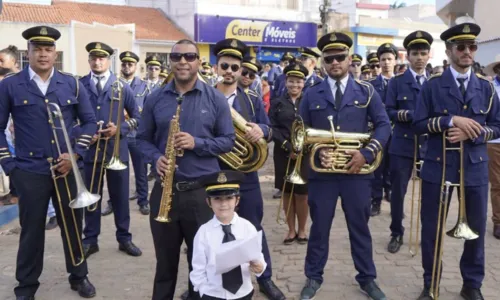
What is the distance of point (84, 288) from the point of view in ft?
17.0

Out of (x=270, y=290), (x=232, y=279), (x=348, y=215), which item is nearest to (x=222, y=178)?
(x=232, y=279)

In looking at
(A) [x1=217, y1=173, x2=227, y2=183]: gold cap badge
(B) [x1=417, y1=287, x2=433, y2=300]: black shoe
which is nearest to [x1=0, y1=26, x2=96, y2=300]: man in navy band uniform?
(A) [x1=217, y1=173, x2=227, y2=183]: gold cap badge

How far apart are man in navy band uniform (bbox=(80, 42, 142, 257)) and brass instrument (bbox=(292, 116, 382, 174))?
269 cm

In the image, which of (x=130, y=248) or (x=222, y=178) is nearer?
(x=222, y=178)

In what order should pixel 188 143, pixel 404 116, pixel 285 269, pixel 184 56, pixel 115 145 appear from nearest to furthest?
pixel 188 143 → pixel 184 56 → pixel 285 269 → pixel 404 116 → pixel 115 145

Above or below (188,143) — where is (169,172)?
below

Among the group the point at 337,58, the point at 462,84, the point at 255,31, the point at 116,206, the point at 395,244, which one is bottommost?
the point at 395,244

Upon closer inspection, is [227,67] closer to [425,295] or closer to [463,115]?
[463,115]

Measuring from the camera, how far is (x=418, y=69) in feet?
21.0

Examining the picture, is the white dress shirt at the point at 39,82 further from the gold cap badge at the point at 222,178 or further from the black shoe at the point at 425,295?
the black shoe at the point at 425,295

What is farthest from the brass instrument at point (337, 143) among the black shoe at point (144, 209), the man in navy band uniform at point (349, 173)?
the black shoe at point (144, 209)

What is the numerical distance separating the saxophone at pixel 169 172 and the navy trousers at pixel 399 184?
337 centimetres

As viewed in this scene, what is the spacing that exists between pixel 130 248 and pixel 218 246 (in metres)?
3.16

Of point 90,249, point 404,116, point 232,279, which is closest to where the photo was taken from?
point 232,279
